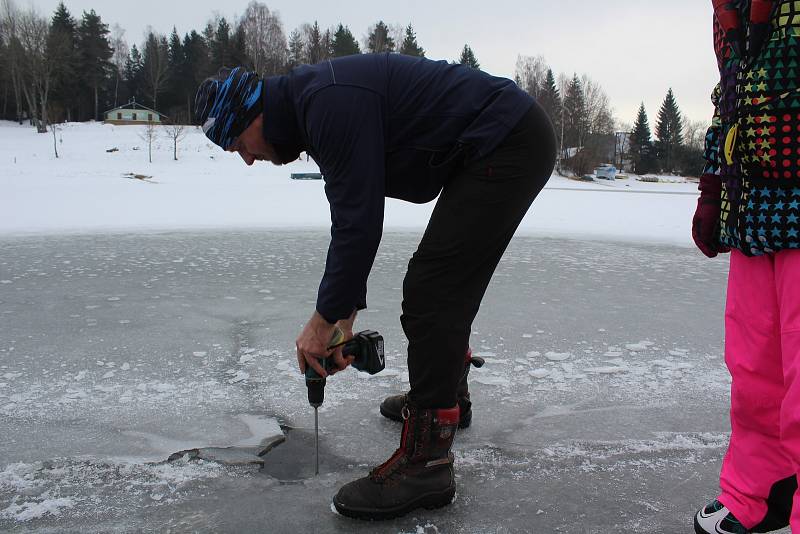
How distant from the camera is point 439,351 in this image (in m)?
1.88

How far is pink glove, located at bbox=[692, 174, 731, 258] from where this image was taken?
1753mm

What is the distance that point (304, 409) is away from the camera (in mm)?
2650

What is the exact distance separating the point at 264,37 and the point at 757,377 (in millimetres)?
62220

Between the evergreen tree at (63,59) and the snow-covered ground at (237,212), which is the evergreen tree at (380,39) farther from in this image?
the snow-covered ground at (237,212)

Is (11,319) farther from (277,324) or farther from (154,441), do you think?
(154,441)

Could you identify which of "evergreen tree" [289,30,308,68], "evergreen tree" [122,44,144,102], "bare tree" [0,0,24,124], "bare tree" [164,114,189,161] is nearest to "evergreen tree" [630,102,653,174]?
"evergreen tree" [289,30,308,68]

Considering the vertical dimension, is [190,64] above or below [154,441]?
above

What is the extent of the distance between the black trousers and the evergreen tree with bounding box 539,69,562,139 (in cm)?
5211

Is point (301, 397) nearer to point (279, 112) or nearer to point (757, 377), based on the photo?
point (279, 112)

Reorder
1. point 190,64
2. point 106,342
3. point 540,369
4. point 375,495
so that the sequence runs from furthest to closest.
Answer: point 190,64
point 106,342
point 540,369
point 375,495

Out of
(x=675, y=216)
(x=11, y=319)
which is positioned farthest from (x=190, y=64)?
(x=11, y=319)

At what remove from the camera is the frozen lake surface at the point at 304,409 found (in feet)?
6.20

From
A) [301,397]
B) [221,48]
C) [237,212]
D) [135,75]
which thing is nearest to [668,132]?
[221,48]

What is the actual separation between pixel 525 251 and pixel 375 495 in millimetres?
6063
